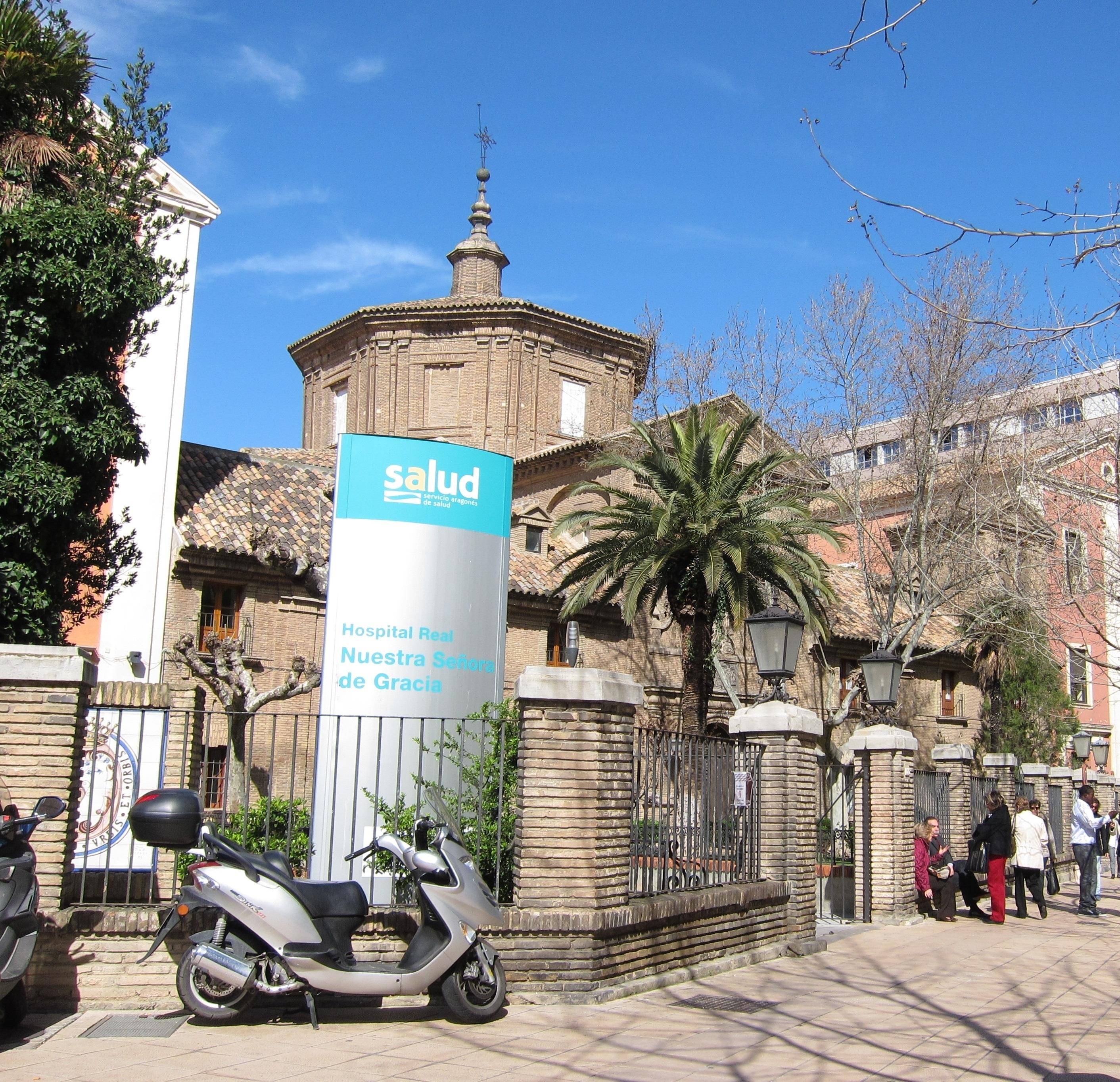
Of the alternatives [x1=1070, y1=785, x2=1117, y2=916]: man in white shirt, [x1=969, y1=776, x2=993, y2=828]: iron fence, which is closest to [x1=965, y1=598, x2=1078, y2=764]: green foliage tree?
[x1=969, y1=776, x2=993, y2=828]: iron fence

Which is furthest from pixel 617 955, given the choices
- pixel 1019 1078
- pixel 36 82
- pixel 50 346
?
pixel 36 82

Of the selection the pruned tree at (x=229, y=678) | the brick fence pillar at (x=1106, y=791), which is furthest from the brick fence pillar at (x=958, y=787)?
the brick fence pillar at (x=1106, y=791)

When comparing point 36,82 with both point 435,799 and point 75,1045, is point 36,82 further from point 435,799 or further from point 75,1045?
point 75,1045

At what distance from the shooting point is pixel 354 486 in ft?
35.5

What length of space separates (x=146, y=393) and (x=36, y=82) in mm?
8122

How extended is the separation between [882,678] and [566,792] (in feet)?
23.3

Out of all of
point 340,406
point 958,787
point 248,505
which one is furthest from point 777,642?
point 340,406

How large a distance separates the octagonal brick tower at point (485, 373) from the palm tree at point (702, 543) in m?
13.2

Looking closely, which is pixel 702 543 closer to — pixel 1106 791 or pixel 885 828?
pixel 885 828

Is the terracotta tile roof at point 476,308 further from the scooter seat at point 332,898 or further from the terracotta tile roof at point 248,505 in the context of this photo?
the scooter seat at point 332,898

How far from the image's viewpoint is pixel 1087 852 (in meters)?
15.9

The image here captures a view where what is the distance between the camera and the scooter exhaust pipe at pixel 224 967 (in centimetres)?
655

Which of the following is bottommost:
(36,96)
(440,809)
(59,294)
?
(440,809)

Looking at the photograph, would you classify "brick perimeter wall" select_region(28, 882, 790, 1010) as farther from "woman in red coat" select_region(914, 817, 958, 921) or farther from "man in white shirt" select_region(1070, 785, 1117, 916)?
"man in white shirt" select_region(1070, 785, 1117, 916)
